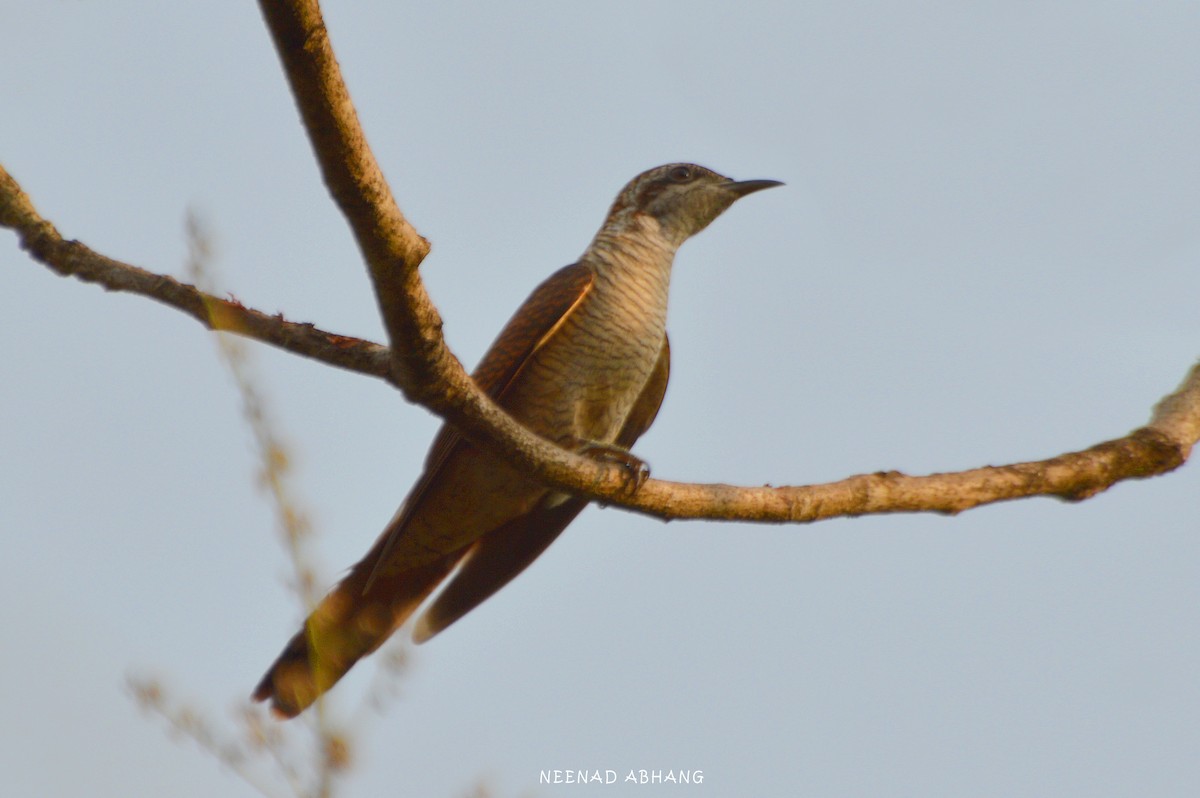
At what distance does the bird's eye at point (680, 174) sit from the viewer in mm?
6332

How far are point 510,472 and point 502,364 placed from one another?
Result: 0.47 meters

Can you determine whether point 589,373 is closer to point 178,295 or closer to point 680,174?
point 680,174

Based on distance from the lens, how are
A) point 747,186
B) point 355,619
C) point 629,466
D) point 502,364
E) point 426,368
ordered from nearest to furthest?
point 426,368
point 629,466
point 502,364
point 355,619
point 747,186

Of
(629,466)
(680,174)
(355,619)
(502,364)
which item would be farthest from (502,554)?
(680,174)

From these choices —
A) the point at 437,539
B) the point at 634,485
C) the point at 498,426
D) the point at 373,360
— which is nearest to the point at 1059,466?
the point at 634,485

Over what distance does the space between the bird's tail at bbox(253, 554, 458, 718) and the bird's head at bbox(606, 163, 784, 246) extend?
6.67 ft

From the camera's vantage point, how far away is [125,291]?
303 centimetres

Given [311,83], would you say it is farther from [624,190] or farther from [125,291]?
[624,190]

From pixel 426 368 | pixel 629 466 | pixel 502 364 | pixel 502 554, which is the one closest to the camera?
pixel 426 368

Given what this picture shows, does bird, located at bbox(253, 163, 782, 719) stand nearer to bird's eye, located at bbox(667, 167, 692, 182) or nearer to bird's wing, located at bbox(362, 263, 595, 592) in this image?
bird's wing, located at bbox(362, 263, 595, 592)

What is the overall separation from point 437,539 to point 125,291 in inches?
99.4

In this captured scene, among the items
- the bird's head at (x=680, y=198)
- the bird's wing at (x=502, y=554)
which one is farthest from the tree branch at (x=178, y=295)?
the bird's head at (x=680, y=198)

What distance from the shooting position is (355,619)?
5254 mm

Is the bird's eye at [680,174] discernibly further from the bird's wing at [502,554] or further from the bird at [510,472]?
the bird's wing at [502,554]
